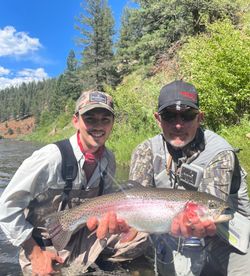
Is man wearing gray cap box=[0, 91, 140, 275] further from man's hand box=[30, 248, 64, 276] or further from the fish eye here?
the fish eye

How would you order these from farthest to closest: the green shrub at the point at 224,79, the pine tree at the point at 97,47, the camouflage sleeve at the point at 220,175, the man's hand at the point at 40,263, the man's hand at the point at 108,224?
the pine tree at the point at 97,47, the green shrub at the point at 224,79, the man's hand at the point at 40,263, the camouflage sleeve at the point at 220,175, the man's hand at the point at 108,224

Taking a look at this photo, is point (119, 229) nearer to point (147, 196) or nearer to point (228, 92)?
point (147, 196)

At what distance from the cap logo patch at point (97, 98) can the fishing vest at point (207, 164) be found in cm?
68

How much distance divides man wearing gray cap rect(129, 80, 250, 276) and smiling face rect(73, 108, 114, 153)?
0.48m

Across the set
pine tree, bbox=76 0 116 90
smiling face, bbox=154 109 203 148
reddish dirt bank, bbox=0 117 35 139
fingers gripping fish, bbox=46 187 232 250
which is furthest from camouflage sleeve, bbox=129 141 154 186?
reddish dirt bank, bbox=0 117 35 139

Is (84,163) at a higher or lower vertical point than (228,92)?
lower

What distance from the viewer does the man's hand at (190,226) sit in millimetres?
3354

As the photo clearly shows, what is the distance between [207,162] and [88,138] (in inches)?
46.9

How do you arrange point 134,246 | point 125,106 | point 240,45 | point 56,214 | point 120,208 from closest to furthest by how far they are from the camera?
point 120,208 < point 56,214 < point 134,246 < point 240,45 < point 125,106

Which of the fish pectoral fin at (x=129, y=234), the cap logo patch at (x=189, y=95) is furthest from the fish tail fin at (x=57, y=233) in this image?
the cap logo patch at (x=189, y=95)

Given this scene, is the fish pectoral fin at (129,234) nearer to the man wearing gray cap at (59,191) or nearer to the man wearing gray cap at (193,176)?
the man wearing gray cap at (59,191)

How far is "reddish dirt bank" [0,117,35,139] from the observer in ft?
455

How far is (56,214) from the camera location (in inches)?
153

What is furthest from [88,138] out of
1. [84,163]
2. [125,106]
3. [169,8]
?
[169,8]
